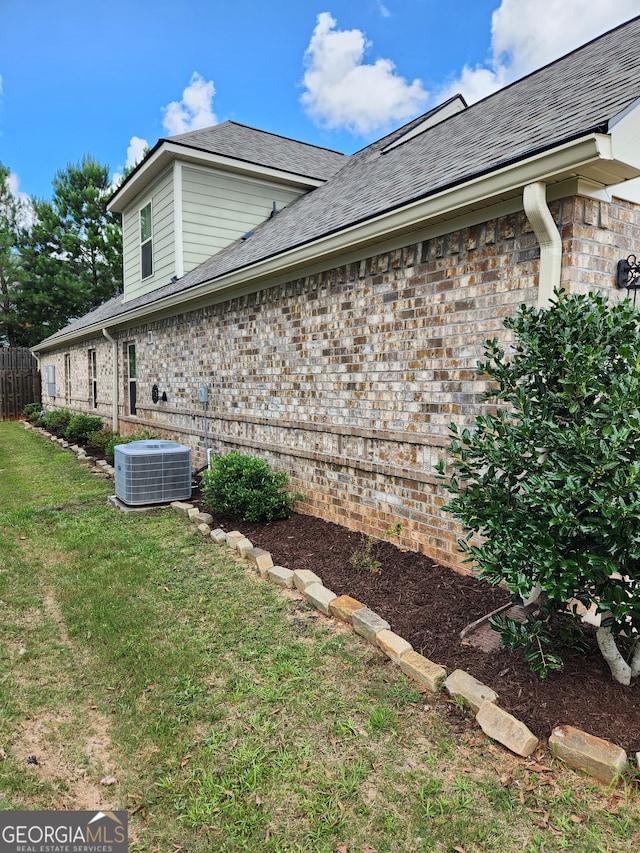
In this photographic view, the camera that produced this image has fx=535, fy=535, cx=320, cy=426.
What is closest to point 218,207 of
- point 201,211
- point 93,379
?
point 201,211

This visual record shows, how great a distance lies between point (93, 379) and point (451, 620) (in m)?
14.5

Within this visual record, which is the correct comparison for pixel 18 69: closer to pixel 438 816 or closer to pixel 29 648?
pixel 29 648

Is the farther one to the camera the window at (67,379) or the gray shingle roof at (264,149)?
the window at (67,379)

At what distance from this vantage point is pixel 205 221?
1059cm

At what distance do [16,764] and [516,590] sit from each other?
2.53 metres

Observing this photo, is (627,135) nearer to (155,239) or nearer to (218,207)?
(218,207)

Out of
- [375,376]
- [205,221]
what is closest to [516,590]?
[375,376]

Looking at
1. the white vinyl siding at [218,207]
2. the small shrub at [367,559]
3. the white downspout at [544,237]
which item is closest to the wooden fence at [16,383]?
the white vinyl siding at [218,207]

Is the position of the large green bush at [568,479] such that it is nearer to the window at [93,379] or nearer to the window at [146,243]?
the window at [146,243]

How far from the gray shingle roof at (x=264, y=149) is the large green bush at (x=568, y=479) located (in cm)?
930

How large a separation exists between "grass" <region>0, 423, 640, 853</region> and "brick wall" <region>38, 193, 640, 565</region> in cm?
150

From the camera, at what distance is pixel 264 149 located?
11820 mm

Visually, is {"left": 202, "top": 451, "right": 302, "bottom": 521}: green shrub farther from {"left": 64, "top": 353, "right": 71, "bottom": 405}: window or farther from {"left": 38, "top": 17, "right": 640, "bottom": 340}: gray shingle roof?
{"left": 64, "top": 353, "right": 71, "bottom": 405}: window

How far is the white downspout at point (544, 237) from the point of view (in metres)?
3.39
